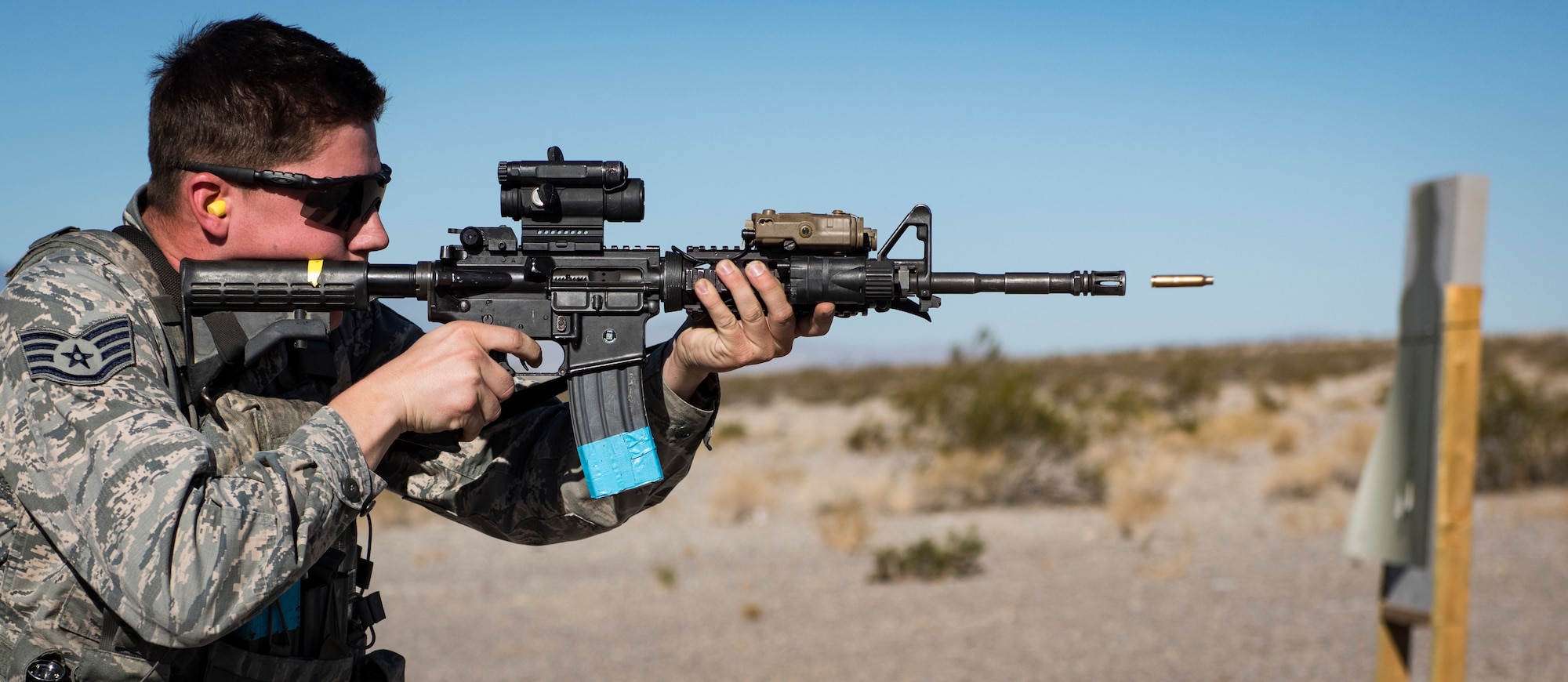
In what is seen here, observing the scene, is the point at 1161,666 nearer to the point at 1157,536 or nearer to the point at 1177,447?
the point at 1157,536

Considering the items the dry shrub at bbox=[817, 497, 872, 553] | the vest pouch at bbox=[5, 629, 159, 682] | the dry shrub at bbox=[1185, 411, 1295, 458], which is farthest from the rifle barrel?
the dry shrub at bbox=[1185, 411, 1295, 458]

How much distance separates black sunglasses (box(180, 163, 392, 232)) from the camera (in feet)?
9.01

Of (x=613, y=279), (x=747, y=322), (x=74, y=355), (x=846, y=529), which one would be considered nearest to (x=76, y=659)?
(x=74, y=355)

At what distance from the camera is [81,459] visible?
7.25ft

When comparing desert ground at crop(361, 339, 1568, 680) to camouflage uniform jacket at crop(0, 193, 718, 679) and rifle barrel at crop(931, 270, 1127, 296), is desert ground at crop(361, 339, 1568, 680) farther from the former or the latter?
camouflage uniform jacket at crop(0, 193, 718, 679)

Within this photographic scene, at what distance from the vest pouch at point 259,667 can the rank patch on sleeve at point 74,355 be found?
772 millimetres

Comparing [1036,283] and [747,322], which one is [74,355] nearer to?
[747,322]

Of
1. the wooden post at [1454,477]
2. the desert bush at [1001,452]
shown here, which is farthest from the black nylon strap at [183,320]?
the desert bush at [1001,452]

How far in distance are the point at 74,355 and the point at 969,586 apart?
10.2 metres

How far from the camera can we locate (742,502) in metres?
17.0

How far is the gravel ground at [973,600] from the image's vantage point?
8.95 metres

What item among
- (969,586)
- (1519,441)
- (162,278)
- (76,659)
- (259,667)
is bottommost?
(969,586)

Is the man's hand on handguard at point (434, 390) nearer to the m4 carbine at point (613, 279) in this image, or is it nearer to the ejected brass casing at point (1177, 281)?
the m4 carbine at point (613, 279)

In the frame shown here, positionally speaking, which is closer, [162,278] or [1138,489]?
[162,278]
